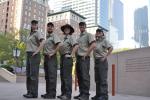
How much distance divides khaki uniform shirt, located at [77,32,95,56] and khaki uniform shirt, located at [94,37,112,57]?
315 millimetres

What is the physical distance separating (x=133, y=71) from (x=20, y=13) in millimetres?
84358

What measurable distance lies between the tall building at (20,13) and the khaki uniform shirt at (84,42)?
8447 centimetres

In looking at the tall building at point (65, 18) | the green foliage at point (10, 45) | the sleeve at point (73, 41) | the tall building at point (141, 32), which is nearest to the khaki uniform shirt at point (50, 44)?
the sleeve at point (73, 41)

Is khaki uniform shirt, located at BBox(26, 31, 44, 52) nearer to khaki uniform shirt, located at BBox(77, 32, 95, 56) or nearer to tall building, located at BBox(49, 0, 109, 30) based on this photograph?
khaki uniform shirt, located at BBox(77, 32, 95, 56)

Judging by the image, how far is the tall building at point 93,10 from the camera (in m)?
156

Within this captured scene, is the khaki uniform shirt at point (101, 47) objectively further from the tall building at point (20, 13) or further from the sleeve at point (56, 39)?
the tall building at point (20, 13)

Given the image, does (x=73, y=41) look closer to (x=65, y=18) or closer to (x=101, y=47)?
(x=101, y=47)

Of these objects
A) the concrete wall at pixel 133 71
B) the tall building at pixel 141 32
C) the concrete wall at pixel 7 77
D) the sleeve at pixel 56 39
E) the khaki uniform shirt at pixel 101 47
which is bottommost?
the concrete wall at pixel 7 77

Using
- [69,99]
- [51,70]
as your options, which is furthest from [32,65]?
[69,99]

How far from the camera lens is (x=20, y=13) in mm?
92250

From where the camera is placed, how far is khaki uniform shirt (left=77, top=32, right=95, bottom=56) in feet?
23.1

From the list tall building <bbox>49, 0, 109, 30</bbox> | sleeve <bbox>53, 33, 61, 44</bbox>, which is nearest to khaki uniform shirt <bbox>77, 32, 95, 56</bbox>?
sleeve <bbox>53, 33, 61, 44</bbox>

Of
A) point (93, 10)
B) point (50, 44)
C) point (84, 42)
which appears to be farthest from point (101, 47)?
point (93, 10)

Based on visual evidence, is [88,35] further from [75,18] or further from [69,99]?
[75,18]
